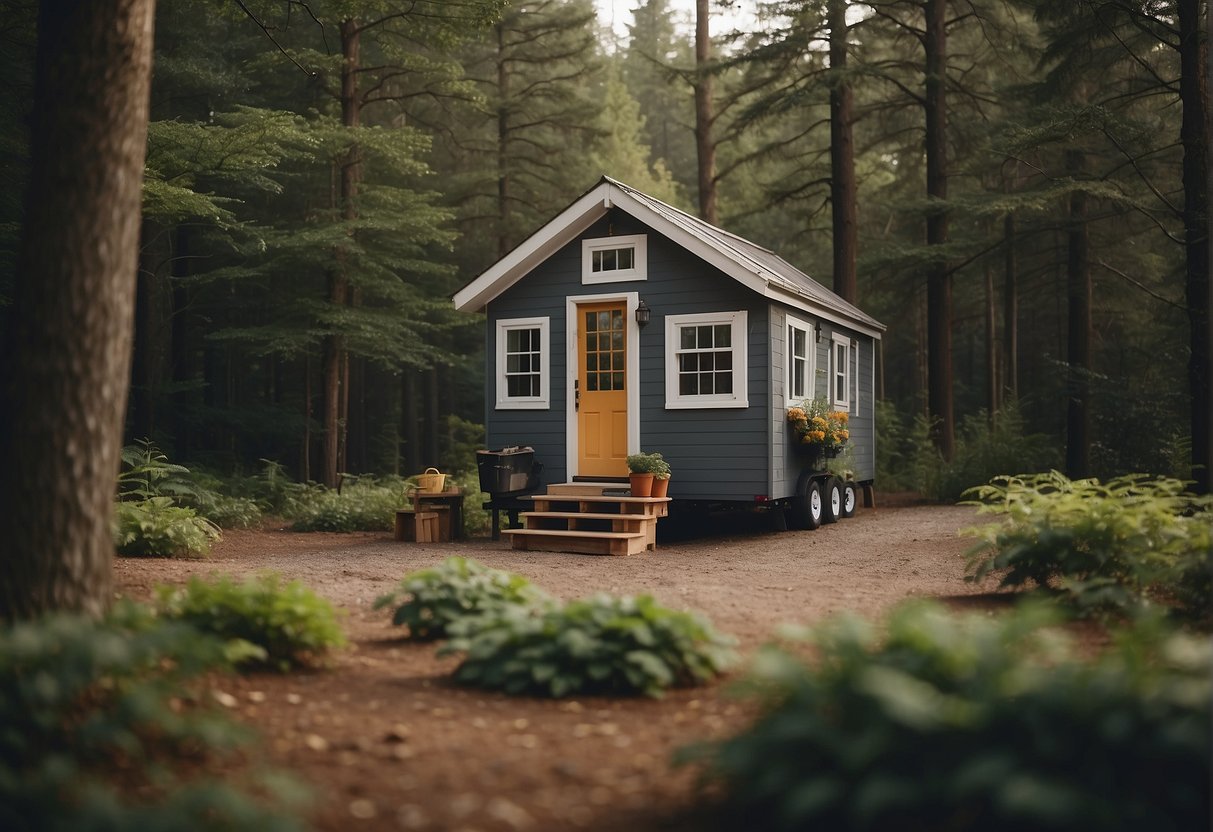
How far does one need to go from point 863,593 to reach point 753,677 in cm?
423

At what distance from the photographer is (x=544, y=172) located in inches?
917

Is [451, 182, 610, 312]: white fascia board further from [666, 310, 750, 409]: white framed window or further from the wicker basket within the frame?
the wicker basket

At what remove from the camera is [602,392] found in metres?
12.6

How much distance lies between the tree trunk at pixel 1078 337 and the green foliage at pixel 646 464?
9.88 meters

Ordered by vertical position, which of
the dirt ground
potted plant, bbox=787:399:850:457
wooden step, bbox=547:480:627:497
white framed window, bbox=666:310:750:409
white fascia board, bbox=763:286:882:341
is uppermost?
white fascia board, bbox=763:286:882:341

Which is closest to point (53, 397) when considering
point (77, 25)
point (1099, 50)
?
point (77, 25)

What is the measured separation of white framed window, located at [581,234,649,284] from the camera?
1234 centimetres

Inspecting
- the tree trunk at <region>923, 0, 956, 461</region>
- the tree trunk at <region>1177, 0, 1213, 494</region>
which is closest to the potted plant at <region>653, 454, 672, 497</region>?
the tree trunk at <region>1177, 0, 1213, 494</region>

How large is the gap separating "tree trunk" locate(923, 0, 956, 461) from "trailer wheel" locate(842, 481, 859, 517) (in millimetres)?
4554

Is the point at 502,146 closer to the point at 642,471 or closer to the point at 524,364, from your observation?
the point at 524,364

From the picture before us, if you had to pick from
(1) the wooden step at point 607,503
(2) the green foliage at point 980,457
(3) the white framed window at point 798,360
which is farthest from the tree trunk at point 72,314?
(2) the green foliage at point 980,457

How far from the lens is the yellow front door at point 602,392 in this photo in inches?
491

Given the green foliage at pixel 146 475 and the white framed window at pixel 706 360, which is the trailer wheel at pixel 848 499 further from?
the green foliage at pixel 146 475

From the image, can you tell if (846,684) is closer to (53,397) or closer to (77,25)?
(53,397)
